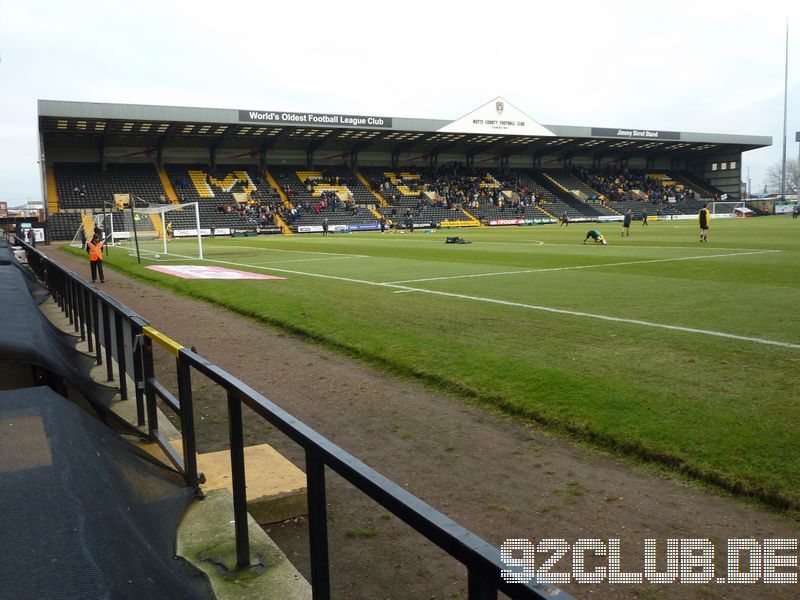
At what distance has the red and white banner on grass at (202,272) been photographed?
19231 mm

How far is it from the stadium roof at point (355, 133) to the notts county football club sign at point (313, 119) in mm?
Result: 86

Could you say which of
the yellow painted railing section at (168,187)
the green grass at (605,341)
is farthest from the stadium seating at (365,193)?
the green grass at (605,341)

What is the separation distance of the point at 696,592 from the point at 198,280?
55.4 feet

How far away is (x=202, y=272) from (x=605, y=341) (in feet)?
51.0

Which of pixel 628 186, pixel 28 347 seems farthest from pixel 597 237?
pixel 628 186

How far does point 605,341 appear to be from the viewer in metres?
8.73

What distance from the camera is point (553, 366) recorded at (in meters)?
7.39

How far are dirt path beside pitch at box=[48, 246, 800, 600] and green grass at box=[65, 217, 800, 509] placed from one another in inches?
15.6

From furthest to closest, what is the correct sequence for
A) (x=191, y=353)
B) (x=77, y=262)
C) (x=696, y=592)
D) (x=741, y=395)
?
1. (x=77, y=262)
2. (x=741, y=395)
3. (x=191, y=353)
4. (x=696, y=592)

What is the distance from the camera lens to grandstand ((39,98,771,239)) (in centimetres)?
5475

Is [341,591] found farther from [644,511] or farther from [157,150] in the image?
[157,150]

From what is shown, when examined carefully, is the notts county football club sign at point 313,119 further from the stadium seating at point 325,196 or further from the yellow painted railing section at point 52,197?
the yellow painted railing section at point 52,197

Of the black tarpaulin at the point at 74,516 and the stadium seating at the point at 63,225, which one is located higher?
the stadium seating at the point at 63,225

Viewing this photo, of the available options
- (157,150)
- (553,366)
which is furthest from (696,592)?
(157,150)
